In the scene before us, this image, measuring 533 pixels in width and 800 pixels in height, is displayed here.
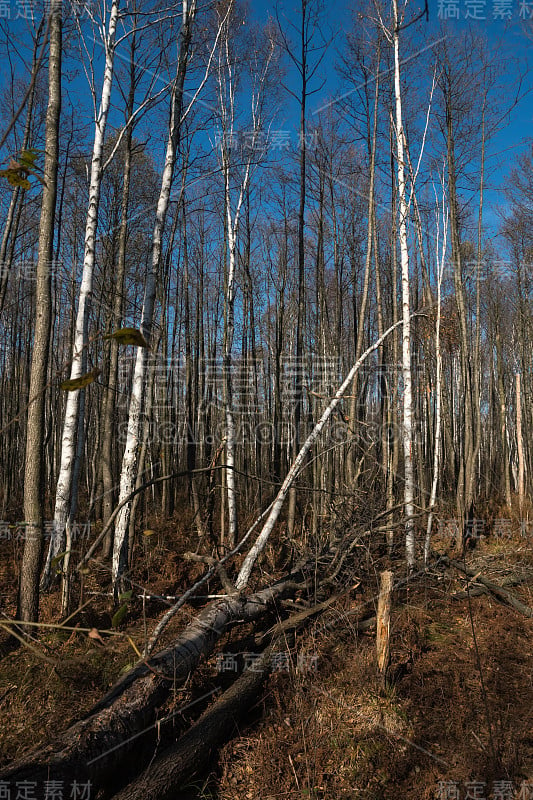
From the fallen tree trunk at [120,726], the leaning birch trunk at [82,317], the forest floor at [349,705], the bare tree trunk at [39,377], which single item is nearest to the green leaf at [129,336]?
the fallen tree trunk at [120,726]

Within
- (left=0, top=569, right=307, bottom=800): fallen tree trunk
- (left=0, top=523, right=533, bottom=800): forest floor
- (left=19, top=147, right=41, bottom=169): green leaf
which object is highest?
(left=19, top=147, right=41, bottom=169): green leaf

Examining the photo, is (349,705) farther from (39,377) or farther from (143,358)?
(143,358)

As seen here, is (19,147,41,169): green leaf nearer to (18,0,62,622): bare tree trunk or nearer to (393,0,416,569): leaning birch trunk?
(18,0,62,622): bare tree trunk

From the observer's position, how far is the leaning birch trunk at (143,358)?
588 centimetres

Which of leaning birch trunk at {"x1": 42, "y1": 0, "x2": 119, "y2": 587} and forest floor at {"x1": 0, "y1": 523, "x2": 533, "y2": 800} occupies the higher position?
leaning birch trunk at {"x1": 42, "y1": 0, "x2": 119, "y2": 587}

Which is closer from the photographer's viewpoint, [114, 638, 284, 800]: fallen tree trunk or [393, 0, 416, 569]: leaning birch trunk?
[114, 638, 284, 800]: fallen tree trunk

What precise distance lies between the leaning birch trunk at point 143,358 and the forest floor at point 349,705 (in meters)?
0.77

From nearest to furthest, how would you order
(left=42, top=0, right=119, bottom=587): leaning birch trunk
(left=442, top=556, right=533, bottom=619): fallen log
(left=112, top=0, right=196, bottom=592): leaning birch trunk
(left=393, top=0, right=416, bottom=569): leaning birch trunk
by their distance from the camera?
(left=42, top=0, right=119, bottom=587): leaning birch trunk, (left=112, top=0, right=196, bottom=592): leaning birch trunk, (left=442, top=556, right=533, bottom=619): fallen log, (left=393, top=0, right=416, bottom=569): leaning birch trunk

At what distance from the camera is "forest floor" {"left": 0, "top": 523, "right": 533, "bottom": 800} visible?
11.4 feet

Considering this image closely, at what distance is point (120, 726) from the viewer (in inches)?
130

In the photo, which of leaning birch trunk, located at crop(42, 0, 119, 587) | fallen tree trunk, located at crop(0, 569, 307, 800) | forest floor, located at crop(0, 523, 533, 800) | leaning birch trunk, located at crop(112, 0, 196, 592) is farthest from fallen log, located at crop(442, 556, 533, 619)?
leaning birch trunk, located at crop(42, 0, 119, 587)

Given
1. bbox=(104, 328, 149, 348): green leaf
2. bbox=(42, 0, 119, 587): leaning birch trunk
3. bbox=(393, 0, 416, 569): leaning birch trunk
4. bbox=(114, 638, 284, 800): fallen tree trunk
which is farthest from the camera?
bbox=(393, 0, 416, 569): leaning birch trunk

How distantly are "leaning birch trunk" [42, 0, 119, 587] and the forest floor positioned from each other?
884mm

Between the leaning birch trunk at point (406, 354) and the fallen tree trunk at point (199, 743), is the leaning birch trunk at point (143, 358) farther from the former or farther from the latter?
the leaning birch trunk at point (406, 354)
